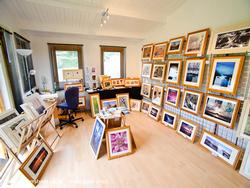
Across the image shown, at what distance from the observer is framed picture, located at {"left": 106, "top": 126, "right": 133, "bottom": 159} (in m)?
2.07

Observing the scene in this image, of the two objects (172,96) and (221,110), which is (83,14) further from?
(221,110)

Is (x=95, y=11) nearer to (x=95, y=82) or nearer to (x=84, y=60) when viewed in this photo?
(x=84, y=60)

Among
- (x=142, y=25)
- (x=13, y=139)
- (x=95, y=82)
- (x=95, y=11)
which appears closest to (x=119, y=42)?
(x=142, y=25)

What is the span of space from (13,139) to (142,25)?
353 cm

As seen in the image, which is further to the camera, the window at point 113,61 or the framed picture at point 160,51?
the window at point 113,61

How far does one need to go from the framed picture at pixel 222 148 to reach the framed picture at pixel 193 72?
3.05 ft

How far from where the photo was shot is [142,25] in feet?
11.1

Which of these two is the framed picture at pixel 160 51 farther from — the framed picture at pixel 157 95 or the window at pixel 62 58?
the window at pixel 62 58

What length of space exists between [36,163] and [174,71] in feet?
9.93

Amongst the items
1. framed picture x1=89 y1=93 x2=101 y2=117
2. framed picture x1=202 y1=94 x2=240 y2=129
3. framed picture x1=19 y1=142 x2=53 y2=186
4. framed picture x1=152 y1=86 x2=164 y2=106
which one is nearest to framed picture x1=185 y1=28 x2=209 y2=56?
framed picture x1=202 y1=94 x2=240 y2=129

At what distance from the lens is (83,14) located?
8.65ft

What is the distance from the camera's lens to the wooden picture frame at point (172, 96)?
2834 mm

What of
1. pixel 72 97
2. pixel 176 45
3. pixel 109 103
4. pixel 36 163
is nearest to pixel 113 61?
pixel 109 103

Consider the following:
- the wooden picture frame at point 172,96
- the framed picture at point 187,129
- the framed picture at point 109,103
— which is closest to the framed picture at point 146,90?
the wooden picture frame at point 172,96
